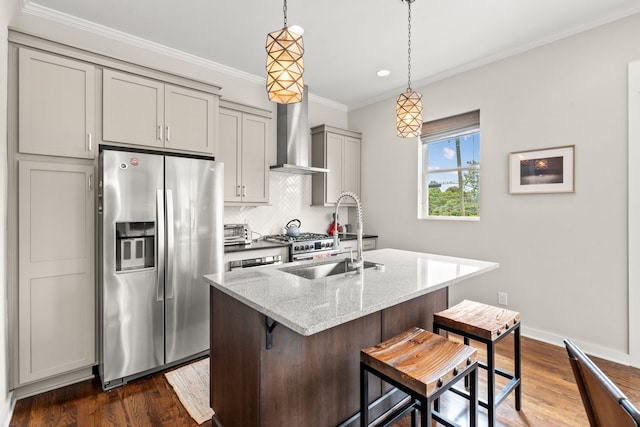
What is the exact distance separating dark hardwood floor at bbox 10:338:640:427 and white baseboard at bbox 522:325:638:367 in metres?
0.10

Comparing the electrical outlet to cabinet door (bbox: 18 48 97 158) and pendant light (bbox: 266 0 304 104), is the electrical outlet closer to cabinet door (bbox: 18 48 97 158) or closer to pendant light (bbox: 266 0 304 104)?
pendant light (bbox: 266 0 304 104)

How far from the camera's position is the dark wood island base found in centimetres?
145

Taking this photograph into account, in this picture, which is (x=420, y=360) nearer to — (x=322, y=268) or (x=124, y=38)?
(x=322, y=268)

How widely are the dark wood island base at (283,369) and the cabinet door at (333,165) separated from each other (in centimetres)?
263

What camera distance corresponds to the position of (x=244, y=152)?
353cm

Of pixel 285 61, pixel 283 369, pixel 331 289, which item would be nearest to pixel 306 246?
pixel 331 289

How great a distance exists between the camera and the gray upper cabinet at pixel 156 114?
2.46m

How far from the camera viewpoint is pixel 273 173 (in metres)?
4.17

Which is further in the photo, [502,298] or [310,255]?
[310,255]

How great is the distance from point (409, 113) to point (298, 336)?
1.60 meters

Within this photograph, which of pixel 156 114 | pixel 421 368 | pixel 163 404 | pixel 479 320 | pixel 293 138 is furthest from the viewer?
pixel 293 138

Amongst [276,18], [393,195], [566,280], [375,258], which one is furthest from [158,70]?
[566,280]

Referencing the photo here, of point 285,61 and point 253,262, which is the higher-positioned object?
point 285,61

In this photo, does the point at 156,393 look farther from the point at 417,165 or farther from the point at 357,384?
Result: the point at 417,165
